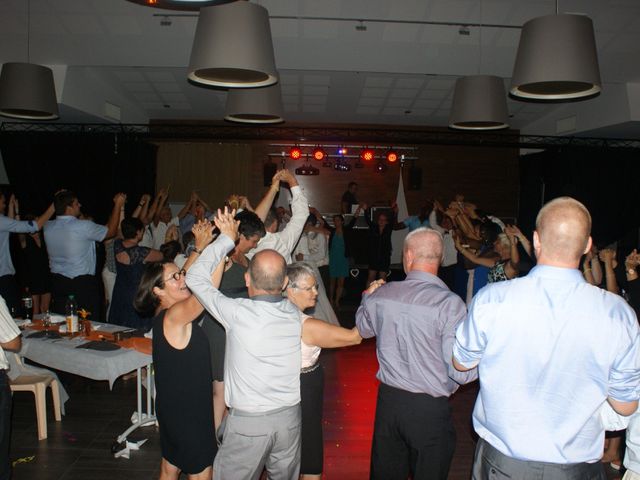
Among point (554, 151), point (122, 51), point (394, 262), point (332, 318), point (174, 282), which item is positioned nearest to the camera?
point (174, 282)

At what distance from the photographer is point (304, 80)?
914 cm

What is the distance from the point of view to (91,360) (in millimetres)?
3613

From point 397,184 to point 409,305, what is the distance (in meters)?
10.4

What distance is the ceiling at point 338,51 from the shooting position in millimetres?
6555

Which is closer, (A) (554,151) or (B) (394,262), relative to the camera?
(A) (554,151)

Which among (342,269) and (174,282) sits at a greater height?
(174,282)

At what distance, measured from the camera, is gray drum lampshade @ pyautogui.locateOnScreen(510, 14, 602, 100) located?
3.08 meters

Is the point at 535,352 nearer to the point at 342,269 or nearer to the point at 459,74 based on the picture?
the point at 459,74

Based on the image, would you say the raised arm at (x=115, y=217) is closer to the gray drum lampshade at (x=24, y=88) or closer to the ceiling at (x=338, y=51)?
the gray drum lampshade at (x=24, y=88)

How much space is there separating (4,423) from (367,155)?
9480 mm

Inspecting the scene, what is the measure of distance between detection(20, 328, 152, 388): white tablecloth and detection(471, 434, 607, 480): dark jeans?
256cm

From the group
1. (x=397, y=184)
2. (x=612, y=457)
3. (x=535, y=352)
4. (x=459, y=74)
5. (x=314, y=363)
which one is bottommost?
(x=612, y=457)

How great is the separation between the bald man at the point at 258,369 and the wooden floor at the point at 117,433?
58.5 inches

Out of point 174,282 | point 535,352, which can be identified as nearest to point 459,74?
point 174,282
